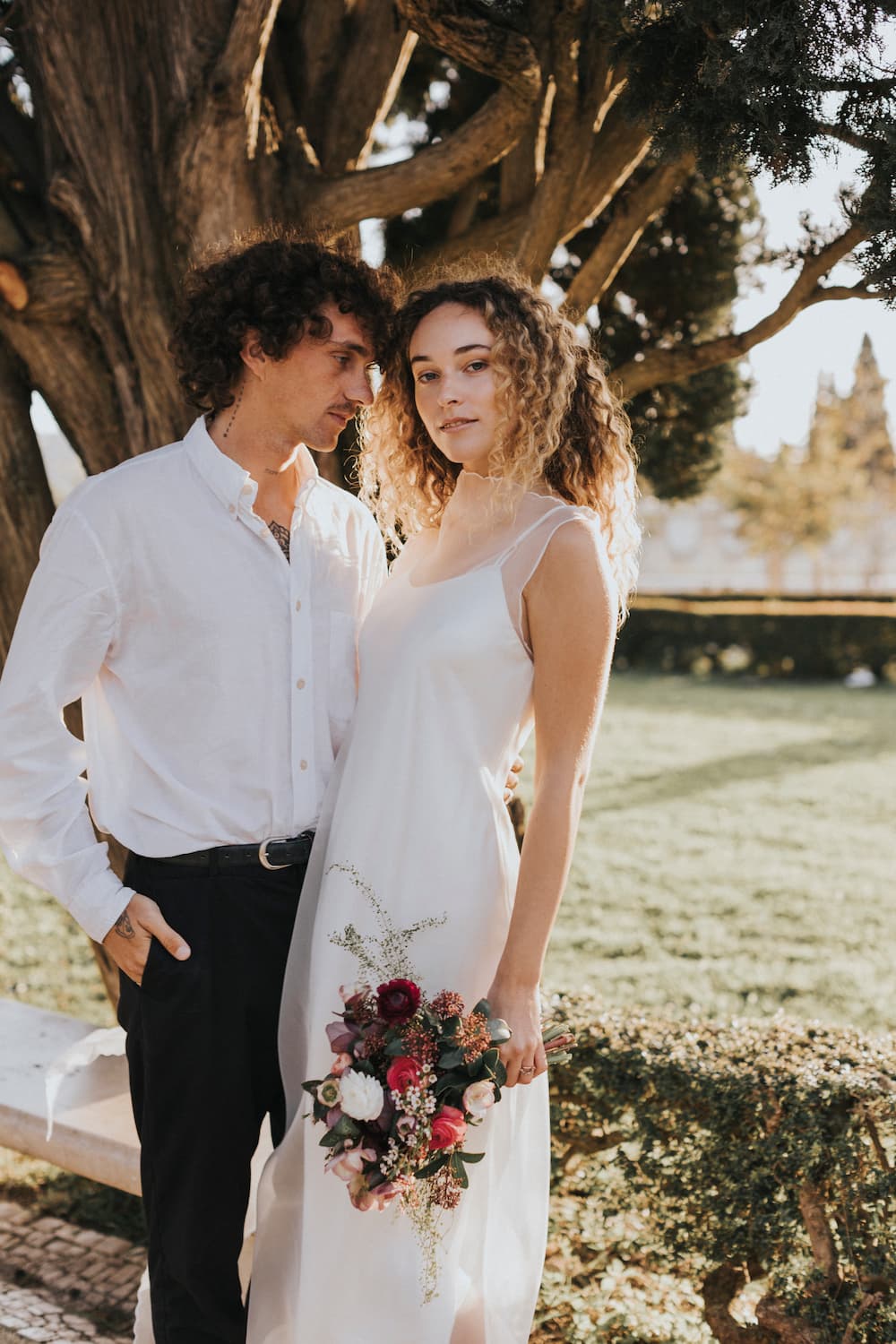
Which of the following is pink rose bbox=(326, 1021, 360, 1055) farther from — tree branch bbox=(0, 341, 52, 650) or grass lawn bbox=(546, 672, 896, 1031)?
grass lawn bbox=(546, 672, 896, 1031)

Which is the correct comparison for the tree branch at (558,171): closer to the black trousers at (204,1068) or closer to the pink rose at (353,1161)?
the black trousers at (204,1068)

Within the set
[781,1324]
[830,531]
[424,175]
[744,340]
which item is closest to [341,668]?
[424,175]

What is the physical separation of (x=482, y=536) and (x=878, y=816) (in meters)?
7.95

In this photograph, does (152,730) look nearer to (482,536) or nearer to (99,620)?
(99,620)

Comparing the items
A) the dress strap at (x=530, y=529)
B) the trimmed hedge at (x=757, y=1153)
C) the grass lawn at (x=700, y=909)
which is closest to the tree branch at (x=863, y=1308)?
the trimmed hedge at (x=757, y=1153)

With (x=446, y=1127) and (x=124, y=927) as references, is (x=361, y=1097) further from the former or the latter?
(x=124, y=927)

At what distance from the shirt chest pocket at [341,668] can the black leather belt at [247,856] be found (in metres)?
0.26

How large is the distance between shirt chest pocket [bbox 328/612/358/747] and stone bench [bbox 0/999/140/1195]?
1.44 m

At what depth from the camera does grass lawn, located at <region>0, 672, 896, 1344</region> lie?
18.4 feet

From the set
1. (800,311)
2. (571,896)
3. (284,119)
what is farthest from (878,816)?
(284,119)

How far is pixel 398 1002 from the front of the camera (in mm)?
2090

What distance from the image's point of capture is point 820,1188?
9.43 feet

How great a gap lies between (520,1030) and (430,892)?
329 millimetres

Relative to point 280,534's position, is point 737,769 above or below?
below
